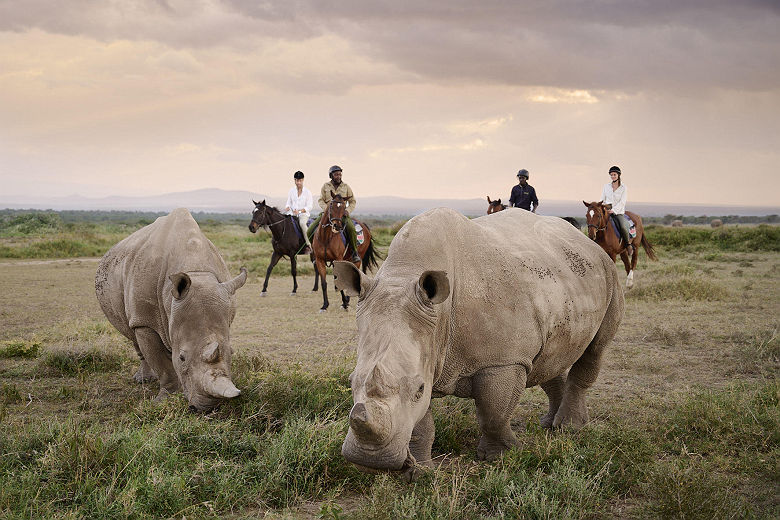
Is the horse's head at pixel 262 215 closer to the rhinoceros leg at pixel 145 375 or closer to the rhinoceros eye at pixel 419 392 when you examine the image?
the rhinoceros leg at pixel 145 375

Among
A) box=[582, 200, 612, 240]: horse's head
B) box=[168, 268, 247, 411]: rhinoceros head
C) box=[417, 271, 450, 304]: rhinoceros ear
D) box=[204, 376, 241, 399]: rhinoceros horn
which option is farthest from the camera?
box=[582, 200, 612, 240]: horse's head

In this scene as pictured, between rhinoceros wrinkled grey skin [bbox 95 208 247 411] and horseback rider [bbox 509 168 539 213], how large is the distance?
11.3 meters

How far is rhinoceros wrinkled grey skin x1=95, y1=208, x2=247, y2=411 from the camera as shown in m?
4.99

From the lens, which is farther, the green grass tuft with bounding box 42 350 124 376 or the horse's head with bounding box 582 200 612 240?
the horse's head with bounding box 582 200 612 240

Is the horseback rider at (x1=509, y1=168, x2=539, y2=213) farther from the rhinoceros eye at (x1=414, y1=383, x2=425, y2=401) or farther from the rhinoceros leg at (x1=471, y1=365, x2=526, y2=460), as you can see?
the rhinoceros eye at (x1=414, y1=383, x2=425, y2=401)

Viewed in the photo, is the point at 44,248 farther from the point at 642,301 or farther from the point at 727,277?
the point at 727,277

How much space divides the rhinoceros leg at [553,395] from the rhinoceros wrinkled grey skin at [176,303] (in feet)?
9.35

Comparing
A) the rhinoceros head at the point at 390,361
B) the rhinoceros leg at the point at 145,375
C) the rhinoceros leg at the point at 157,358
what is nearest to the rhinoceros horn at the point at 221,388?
the rhinoceros leg at the point at 157,358

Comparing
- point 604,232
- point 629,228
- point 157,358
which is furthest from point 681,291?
point 157,358

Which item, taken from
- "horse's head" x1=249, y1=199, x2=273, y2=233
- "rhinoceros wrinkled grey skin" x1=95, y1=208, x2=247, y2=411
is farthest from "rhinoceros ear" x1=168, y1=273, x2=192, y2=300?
"horse's head" x1=249, y1=199, x2=273, y2=233

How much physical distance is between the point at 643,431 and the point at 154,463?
12.7 feet

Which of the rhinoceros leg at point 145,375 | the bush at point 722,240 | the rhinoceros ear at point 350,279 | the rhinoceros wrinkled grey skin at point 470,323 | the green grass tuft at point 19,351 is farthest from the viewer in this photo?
the bush at point 722,240

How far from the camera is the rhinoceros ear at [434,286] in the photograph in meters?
3.35

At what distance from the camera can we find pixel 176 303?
5215 mm
